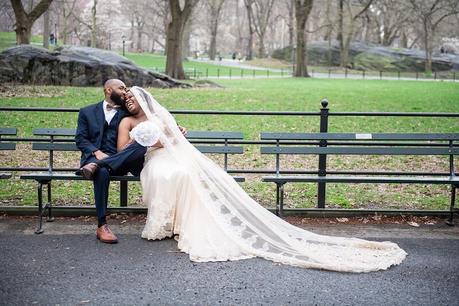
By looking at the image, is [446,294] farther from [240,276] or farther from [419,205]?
[419,205]

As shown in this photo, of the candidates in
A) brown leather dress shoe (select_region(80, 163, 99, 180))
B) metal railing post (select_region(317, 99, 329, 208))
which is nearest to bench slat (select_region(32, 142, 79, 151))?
brown leather dress shoe (select_region(80, 163, 99, 180))

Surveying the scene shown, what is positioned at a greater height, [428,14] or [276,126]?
[428,14]

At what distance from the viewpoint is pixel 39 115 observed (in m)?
15.2

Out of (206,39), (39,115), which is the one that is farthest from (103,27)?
(39,115)

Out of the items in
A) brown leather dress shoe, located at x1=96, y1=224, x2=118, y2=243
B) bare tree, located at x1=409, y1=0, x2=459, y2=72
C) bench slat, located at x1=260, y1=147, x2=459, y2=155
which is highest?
bare tree, located at x1=409, y1=0, x2=459, y2=72

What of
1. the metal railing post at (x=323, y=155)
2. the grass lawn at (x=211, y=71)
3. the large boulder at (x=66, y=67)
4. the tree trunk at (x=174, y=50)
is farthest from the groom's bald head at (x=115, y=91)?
the grass lawn at (x=211, y=71)

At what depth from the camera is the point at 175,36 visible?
102ft

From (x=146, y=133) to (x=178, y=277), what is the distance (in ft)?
5.97

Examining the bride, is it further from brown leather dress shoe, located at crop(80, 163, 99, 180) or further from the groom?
brown leather dress shoe, located at crop(80, 163, 99, 180)

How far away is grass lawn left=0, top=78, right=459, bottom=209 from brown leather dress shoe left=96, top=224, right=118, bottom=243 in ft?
5.83

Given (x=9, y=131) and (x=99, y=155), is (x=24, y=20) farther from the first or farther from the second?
(x=99, y=155)

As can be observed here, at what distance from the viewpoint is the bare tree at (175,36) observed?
30.6m

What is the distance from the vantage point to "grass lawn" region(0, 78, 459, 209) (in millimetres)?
8588

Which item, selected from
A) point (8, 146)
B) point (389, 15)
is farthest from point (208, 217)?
point (389, 15)
